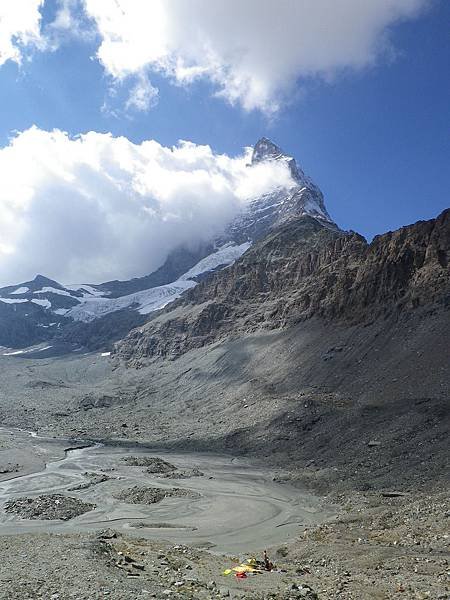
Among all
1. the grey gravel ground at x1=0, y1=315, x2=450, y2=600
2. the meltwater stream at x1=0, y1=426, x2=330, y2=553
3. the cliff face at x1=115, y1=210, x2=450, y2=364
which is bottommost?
the meltwater stream at x1=0, y1=426, x2=330, y2=553

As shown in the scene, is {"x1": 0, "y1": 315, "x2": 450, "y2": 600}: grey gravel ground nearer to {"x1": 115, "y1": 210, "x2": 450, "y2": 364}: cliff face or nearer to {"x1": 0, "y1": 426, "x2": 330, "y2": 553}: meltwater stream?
{"x1": 0, "y1": 426, "x2": 330, "y2": 553}: meltwater stream

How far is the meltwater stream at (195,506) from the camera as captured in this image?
32.2 metres

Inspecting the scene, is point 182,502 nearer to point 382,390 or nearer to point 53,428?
point 382,390

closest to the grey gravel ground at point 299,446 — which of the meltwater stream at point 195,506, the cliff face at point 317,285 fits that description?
the meltwater stream at point 195,506

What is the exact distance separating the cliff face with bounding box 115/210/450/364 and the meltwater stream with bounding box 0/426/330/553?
152 feet

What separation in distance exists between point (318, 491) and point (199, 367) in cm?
8343

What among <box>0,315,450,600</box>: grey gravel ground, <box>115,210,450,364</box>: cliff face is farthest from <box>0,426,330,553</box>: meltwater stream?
<box>115,210,450,364</box>: cliff face

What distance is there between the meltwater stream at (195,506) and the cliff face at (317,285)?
4640 cm

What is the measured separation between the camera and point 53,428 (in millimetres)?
99312

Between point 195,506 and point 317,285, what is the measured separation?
84796 millimetres

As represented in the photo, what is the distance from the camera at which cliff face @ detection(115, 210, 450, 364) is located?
92.3m

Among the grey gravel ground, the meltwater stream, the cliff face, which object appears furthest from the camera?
the cliff face

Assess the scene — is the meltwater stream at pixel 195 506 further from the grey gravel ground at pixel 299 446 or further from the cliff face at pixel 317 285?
the cliff face at pixel 317 285

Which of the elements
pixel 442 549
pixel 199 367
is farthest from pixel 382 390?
pixel 199 367
